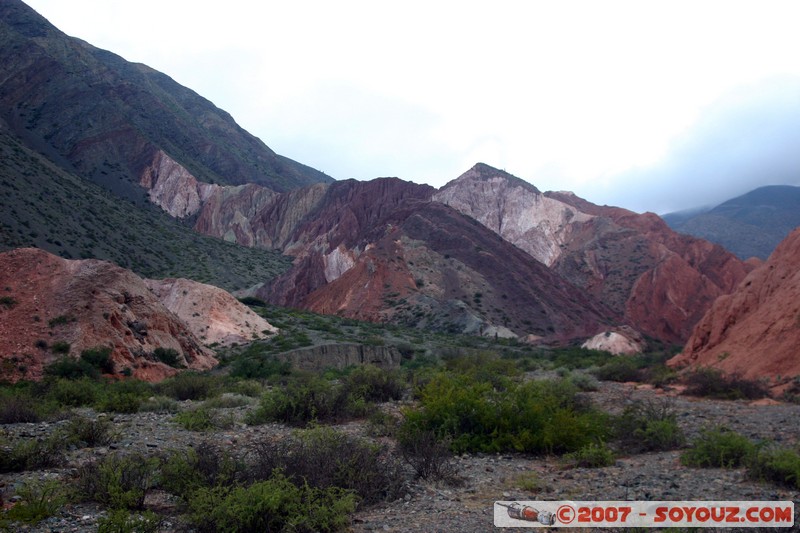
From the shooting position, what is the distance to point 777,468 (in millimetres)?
6676

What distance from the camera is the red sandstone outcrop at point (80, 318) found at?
20.6 m

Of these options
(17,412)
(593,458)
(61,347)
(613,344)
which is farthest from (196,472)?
(613,344)

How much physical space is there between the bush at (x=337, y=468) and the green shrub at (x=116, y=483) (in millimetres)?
1273

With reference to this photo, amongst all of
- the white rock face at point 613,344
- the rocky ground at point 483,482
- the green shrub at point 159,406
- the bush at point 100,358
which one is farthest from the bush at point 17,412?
the white rock face at point 613,344

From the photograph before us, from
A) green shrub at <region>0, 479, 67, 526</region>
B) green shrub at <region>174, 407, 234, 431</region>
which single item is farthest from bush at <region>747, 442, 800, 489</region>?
green shrub at <region>174, 407, 234, 431</region>

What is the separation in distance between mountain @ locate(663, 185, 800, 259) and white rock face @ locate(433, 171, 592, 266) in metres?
47.2

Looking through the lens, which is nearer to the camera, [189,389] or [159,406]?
[159,406]

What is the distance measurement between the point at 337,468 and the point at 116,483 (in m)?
2.54

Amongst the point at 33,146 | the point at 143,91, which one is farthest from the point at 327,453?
the point at 143,91

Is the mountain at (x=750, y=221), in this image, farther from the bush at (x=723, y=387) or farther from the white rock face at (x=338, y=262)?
the bush at (x=723, y=387)

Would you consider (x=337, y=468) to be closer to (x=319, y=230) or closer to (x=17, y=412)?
(x=17, y=412)

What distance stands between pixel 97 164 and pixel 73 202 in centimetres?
3283

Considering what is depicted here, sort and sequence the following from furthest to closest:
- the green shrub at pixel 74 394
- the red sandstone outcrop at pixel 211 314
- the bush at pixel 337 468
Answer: the red sandstone outcrop at pixel 211 314 < the green shrub at pixel 74 394 < the bush at pixel 337 468

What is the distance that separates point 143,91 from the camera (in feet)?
378
